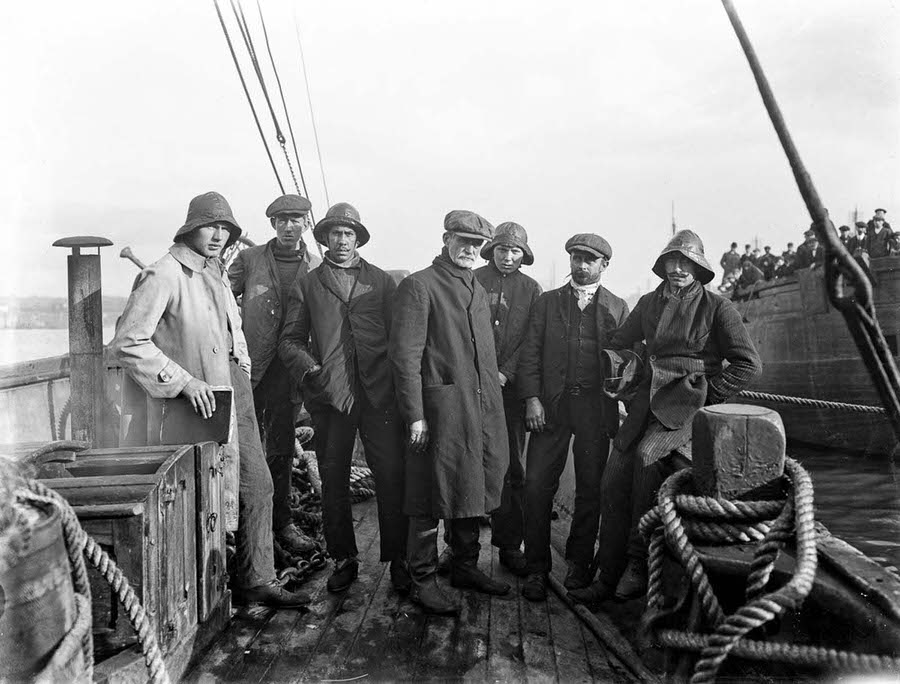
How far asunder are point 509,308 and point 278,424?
1.68 metres

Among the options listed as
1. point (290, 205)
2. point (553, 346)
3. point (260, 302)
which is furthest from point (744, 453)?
point (290, 205)

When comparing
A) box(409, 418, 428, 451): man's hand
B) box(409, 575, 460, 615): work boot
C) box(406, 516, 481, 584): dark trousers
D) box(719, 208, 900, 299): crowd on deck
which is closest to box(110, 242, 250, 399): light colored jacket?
box(409, 418, 428, 451): man's hand

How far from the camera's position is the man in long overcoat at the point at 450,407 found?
3576mm

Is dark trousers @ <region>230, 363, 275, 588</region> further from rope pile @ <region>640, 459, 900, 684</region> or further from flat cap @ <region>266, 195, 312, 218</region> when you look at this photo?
rope pile @ <region>640, 459, 900, 684</region>

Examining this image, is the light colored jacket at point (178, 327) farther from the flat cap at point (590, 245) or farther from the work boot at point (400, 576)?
the flat cap at point (590, 245)

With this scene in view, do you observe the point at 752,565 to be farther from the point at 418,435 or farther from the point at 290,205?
the point at 290,205

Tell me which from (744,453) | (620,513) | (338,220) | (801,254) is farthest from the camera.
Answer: (801,254)

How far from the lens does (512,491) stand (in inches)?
169

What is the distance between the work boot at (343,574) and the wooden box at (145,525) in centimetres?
83

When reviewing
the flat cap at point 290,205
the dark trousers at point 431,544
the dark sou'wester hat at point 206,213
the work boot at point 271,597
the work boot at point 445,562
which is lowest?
the work boot at point 445,562

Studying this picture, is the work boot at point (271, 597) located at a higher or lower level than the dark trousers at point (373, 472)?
→ lower

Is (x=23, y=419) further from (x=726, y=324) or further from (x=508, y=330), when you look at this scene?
(x=726, y=324)

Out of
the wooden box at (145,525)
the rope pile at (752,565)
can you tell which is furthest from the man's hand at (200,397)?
the rope pile at (752,565)

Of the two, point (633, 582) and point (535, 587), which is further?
point (535, 587)
